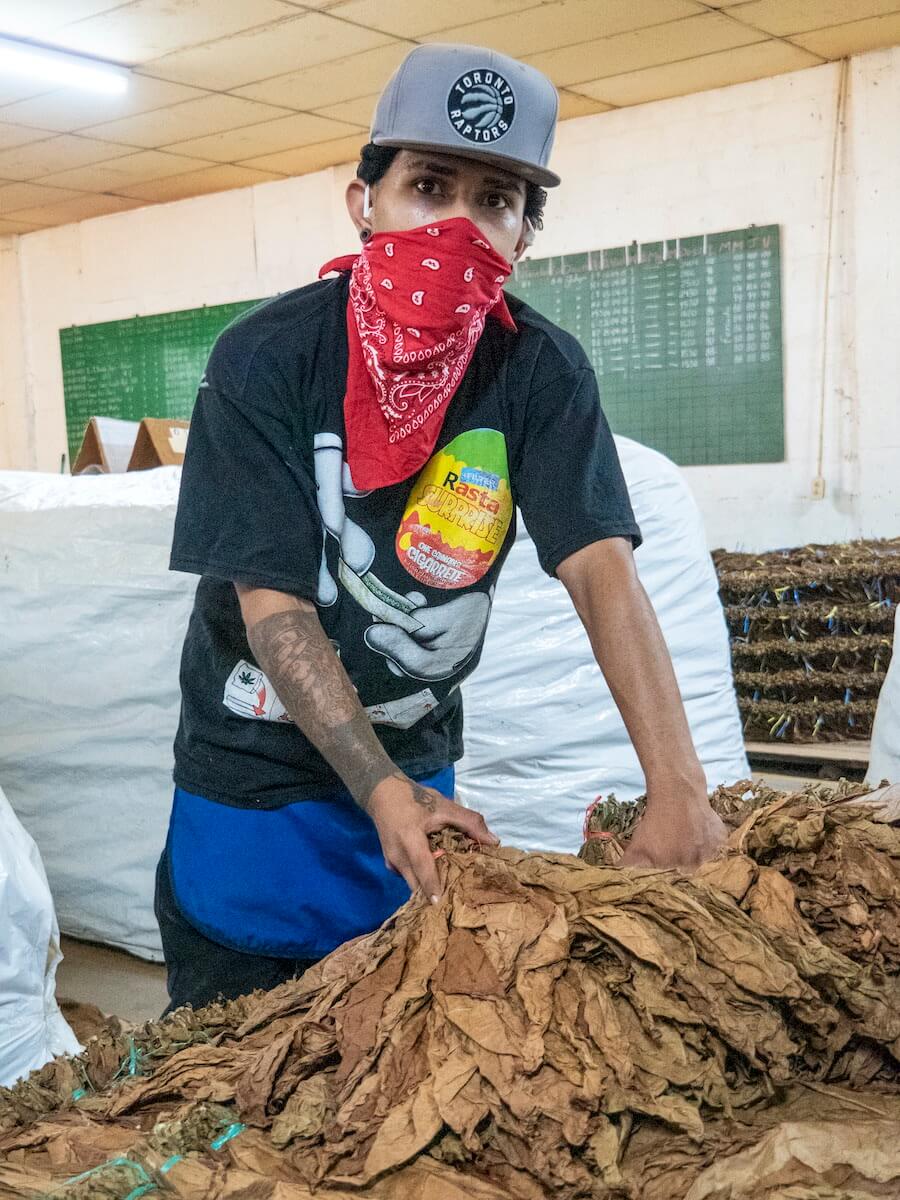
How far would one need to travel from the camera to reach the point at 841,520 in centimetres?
478

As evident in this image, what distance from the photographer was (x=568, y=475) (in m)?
1.24

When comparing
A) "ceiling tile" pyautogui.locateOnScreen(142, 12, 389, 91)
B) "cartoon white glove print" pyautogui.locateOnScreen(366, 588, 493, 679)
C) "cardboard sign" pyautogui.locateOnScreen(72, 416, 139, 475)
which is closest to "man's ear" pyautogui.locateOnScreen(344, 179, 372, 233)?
"cartoon white glove print" pyautogui.locateOnScreen(366, 588, 493, 679)

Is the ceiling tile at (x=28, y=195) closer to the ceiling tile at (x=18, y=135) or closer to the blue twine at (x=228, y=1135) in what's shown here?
the ceiling tile at (x=18, y=135)

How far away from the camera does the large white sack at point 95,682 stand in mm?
2766

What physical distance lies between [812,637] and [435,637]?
291 cm

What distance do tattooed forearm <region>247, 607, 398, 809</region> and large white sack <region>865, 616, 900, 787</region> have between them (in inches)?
48.6

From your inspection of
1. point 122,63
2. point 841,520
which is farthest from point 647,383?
point 122,63

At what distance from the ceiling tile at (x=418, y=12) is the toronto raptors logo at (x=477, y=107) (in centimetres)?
318

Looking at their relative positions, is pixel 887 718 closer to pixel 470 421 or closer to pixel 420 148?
pixel 470 421

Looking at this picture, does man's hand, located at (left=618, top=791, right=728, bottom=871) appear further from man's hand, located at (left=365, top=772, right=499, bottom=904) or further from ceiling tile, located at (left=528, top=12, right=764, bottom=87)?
ceiling tile, located at (left=528, top=12, right=764, bottom=87)

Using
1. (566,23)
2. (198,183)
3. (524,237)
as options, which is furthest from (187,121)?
(524,237)

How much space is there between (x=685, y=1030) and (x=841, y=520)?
4.31 meters

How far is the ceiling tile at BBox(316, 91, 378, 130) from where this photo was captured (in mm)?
5055

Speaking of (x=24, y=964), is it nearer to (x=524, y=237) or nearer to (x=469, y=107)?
(x=524, y=237)
